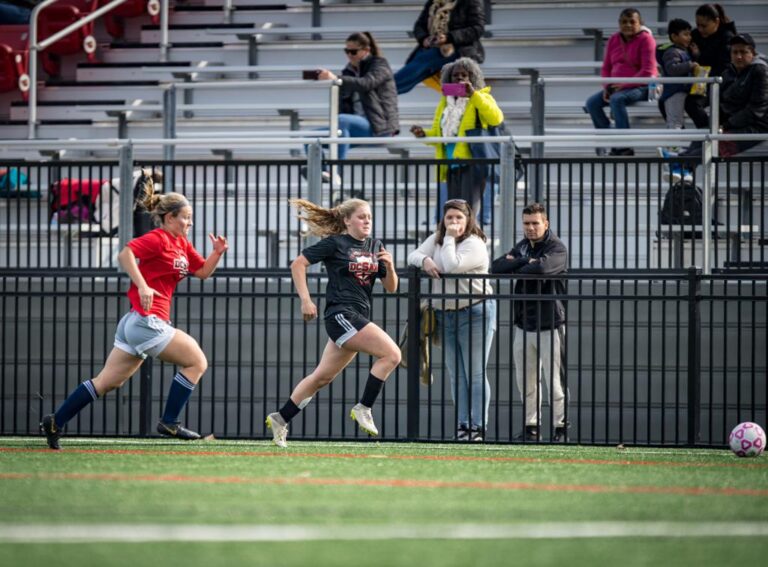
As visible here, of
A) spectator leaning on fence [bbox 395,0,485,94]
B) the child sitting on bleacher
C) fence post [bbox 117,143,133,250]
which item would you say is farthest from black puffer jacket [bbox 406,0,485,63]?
fence post [bbox 117,143,133,250]

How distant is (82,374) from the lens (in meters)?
14.2

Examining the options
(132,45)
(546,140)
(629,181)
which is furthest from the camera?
(132,45)

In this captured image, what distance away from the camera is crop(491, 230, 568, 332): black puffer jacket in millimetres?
12203

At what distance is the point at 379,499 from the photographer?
23.6 feet

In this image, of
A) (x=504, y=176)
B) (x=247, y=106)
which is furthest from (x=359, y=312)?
(x=247, y=106)

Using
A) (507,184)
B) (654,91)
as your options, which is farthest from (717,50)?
(507,184)

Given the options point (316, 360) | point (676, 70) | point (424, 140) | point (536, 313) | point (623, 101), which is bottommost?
point (316, 360)

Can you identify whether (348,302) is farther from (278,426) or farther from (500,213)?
(500,213)

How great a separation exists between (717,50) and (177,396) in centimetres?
868

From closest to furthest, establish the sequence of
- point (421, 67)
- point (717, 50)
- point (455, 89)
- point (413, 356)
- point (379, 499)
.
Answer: point (379, 499)
point (413, 356)
point (455, 89)
point (717, 50)
point (421, 67)

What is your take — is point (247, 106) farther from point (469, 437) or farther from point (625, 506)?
point (625, 506)

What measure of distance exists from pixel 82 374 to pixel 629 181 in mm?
A: 5853

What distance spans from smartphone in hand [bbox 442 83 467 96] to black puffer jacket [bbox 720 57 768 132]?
9.80 feet

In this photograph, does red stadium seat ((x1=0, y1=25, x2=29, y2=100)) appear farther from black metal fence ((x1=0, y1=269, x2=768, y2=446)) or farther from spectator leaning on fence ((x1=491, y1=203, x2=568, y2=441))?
spectator leaning on fence ((x1=491, y1=203, x2=568, y2=441))
